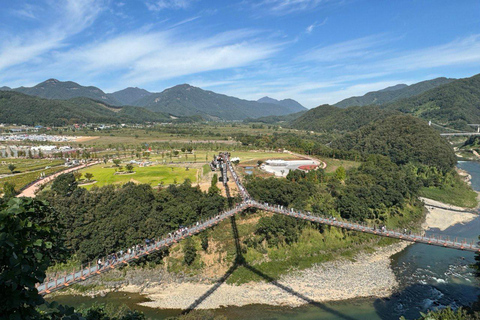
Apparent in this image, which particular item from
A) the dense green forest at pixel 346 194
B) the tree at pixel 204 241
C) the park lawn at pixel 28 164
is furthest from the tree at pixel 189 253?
the park lawn at pixel 28 164

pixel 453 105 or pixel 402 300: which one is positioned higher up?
pixel 453 105

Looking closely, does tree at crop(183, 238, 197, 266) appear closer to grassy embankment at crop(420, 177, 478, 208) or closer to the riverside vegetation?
the riverside vegetation

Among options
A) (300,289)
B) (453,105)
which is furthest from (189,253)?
(453,105)

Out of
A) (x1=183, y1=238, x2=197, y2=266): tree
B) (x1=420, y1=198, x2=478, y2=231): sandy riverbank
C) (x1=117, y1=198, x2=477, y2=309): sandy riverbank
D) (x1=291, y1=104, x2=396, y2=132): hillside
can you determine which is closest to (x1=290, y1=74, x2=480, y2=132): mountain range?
(x1=291, y1=104, x2=396, y2=132): hillside

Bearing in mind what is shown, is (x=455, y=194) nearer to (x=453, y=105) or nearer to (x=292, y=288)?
(x=292, y=288)

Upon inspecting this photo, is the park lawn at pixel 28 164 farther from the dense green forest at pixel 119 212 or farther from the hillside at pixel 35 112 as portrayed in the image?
the hillside at pixel 35 112

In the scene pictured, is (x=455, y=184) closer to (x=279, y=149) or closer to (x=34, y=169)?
(x=279, y=149)
